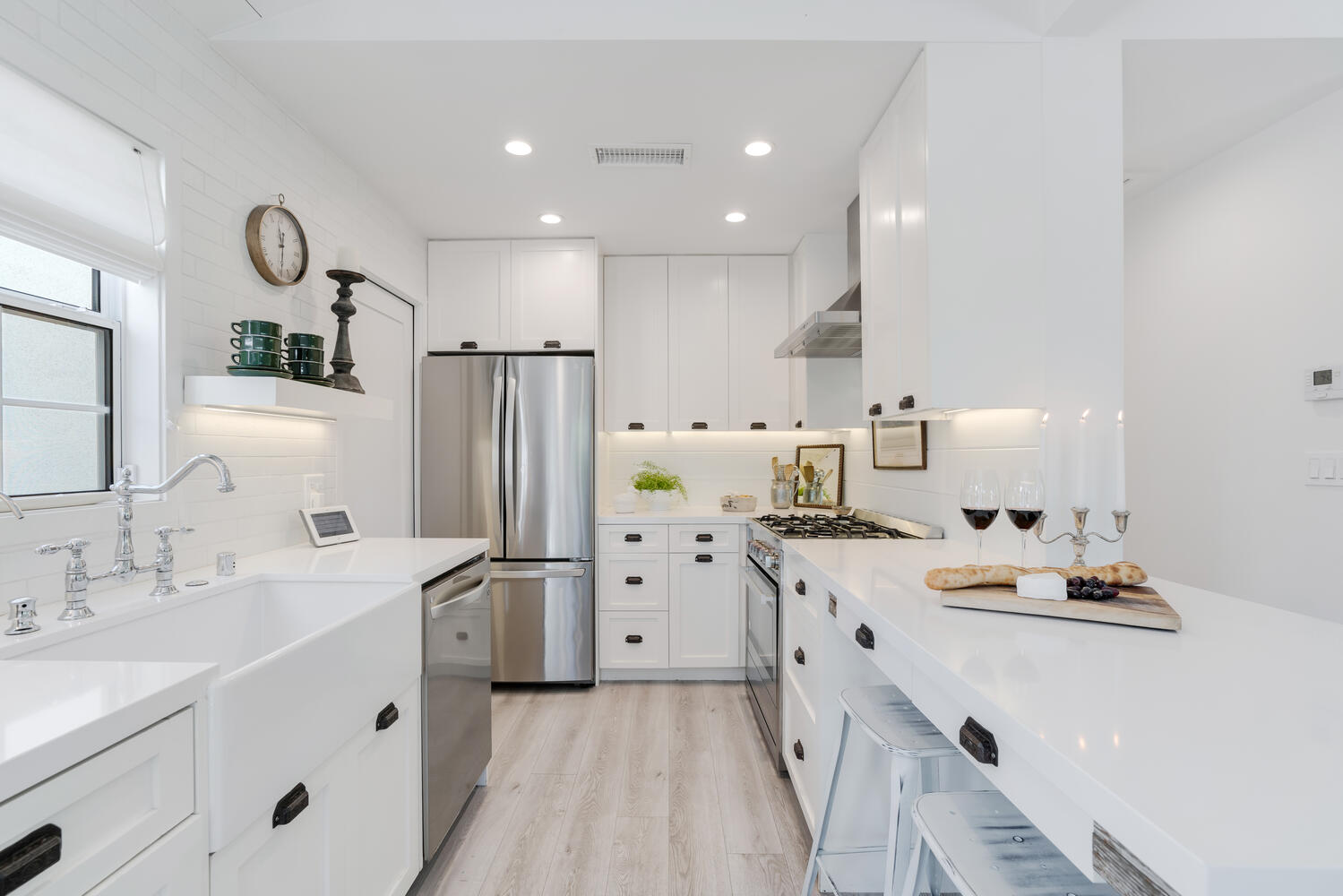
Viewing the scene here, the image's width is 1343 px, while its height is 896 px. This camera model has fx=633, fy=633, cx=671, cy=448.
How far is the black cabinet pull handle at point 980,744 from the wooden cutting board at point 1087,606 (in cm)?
47

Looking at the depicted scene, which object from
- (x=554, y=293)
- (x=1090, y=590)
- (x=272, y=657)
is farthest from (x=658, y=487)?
(x=272, y=657)

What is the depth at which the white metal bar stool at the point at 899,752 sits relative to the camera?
1.27m

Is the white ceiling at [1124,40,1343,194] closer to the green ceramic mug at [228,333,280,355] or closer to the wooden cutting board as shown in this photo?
the wooden cutting board

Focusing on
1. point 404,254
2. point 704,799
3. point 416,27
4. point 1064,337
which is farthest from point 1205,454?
point 404,254

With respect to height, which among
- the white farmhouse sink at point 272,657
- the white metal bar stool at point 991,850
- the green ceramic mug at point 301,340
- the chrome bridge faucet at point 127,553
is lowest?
the white metal bar stool at point 991,850

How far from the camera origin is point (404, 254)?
335 centimetres

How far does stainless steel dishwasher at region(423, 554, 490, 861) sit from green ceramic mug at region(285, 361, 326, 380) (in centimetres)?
78

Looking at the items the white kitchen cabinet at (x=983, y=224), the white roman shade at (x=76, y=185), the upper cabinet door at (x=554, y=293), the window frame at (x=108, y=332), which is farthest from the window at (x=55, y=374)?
the white kitchen cabinet at (x=983, y=224)

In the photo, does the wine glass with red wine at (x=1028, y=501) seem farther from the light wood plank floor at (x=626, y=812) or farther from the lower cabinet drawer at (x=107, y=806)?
the lower cabinet drawer at (x=107, y=806)

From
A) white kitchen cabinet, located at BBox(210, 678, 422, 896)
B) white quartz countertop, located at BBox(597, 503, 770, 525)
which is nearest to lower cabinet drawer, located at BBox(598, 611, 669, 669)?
white quartz countertop, located at BBox(597, 503, 770, 525)

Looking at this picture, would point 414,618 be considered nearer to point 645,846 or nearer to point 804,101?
point 645,846

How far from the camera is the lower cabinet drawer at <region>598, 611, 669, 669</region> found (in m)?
3.52

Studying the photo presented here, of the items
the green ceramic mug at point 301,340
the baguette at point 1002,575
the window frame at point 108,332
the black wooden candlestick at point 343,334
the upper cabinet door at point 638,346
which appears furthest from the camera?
the upper cabinet door at point 638,346

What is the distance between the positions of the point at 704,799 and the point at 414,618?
130 centimetres
